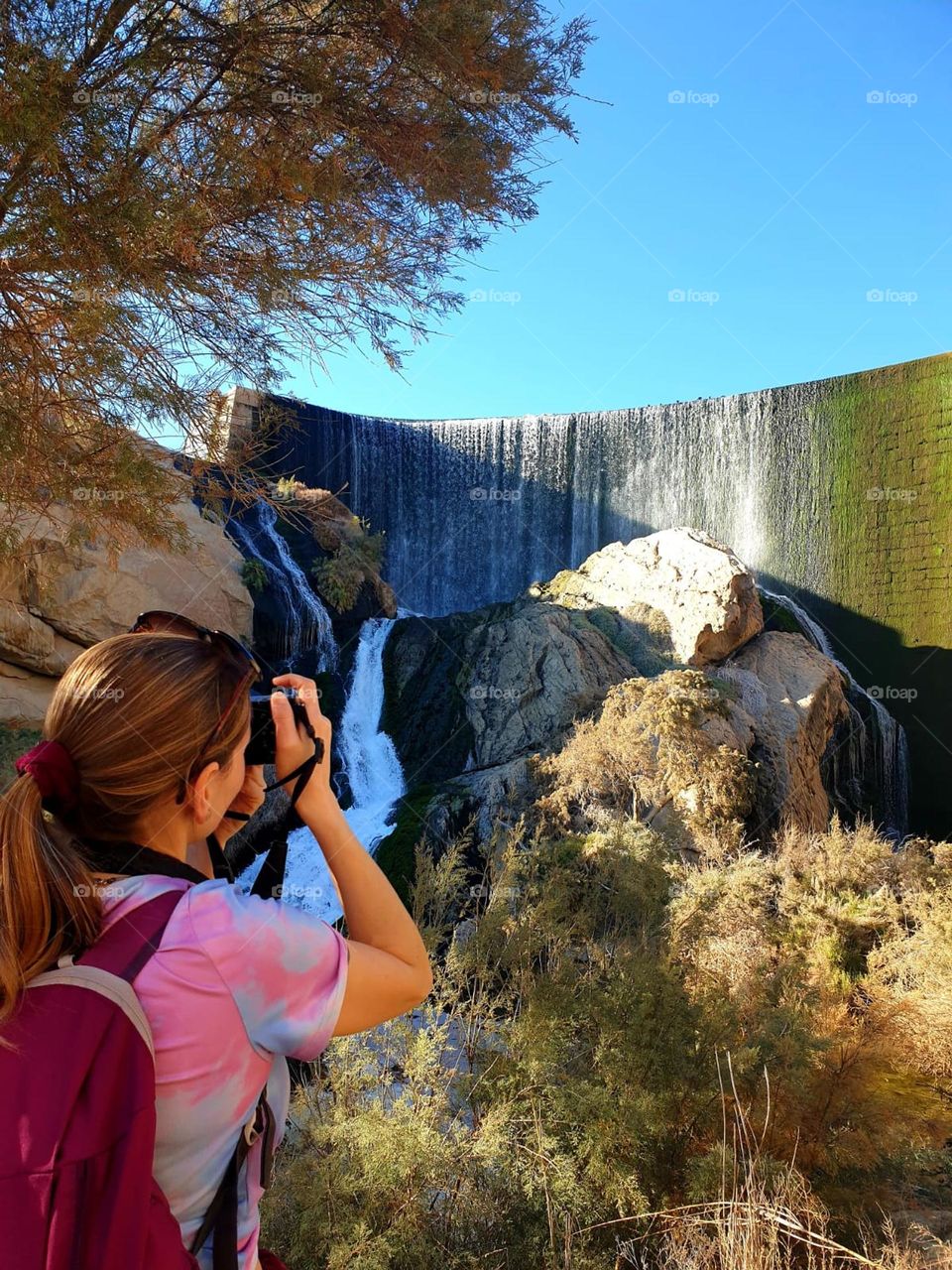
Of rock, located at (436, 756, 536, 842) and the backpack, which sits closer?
the backpack

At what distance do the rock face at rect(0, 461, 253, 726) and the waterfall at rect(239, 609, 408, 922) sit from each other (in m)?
2.37

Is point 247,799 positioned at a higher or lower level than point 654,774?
higher

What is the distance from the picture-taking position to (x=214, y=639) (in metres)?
1.17

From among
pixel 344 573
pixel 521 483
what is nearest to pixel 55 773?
pixel 344 573

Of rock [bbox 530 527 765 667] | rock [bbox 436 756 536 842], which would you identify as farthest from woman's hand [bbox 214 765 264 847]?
rock [bbox 530 527 765 667]

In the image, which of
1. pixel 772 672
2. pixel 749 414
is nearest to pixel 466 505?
pixel 749 414

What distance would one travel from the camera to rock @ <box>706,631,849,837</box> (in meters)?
11.3

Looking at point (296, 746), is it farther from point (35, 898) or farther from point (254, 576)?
point (254, 576)

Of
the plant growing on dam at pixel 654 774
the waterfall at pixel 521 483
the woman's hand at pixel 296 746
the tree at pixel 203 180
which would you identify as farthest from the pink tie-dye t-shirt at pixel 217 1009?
the waterfall at pixel 521 483

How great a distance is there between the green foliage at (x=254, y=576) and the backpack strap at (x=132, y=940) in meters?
13.5

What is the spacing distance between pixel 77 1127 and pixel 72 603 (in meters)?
11.5

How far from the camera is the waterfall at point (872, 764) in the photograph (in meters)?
13.7

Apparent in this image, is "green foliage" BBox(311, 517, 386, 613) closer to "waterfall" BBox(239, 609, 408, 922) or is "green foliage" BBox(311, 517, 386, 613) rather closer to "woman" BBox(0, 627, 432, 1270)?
"waterfall" BBox(239, 609, 408, 922)

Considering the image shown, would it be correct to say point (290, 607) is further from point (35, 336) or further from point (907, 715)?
point (35, 336)
